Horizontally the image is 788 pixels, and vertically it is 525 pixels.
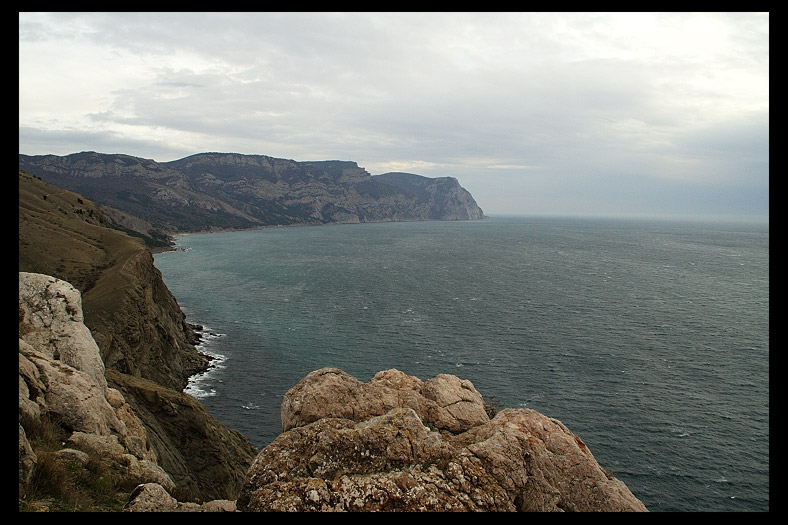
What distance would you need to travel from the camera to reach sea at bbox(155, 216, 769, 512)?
43.3 metres

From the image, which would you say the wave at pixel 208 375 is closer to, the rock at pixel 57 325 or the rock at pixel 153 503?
the rock at pixel 57 325

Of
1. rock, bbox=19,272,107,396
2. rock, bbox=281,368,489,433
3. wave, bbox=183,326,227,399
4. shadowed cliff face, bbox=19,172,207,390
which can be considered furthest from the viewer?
wave, bbox=183,326,227,399

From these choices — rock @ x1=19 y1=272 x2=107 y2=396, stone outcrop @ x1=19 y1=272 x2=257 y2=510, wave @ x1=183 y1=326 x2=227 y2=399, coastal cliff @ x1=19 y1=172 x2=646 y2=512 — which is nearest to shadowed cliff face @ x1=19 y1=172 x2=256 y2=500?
stone outcrop @ x1=19 y1=272 x2=257 y2=510

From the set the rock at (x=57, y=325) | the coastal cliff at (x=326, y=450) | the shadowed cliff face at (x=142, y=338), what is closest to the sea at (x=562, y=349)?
the shadowed cliff face at (x=142, y=338)

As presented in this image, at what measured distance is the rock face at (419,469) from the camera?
11461 mm

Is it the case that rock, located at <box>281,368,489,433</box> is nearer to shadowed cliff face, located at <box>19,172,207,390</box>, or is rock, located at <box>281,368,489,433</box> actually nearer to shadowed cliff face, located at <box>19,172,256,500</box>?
shadowed cliff face, located at <box>19,172,256,500</box>

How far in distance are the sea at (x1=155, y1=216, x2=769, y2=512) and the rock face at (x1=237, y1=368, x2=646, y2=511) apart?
24.3 m

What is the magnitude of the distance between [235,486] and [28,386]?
21438mm

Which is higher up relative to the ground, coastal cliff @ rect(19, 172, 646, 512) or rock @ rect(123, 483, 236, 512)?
coastal cliff @ rect(19, 172, 646, 512)

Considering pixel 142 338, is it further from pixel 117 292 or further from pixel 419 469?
pixel 419 469

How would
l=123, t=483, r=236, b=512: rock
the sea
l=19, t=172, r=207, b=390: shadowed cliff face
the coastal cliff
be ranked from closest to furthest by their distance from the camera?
the coastal cliff < l=123, t=483, r=236, b=512: rock < the sea < l=19, t=172, r=207, b=390: shadowed cliff face

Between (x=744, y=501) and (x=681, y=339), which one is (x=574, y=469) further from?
(x=681, y=339)

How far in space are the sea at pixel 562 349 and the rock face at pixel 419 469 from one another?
2426 centimetres

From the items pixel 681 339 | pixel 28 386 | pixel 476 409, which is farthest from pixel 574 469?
pixel 681 339
